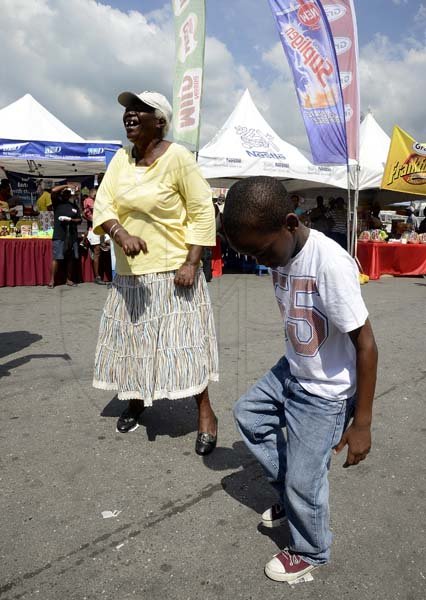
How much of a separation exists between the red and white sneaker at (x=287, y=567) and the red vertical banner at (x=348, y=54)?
8365 millimetres

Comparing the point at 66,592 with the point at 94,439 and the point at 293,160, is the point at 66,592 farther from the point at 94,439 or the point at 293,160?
the point at 293,160

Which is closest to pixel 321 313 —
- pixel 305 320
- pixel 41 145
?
pixel 305 320

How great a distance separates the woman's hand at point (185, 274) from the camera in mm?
2750

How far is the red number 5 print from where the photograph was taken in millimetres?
1763

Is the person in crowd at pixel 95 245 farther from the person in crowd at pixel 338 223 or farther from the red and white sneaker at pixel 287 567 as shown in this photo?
the red and white sneaker at pixel 287 567

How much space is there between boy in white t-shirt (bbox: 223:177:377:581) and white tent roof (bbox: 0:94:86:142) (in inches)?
452

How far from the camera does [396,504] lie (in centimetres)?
242

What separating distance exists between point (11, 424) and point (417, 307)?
20.9 feet

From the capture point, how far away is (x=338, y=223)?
12180 millimetres

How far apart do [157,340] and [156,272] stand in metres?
0.38

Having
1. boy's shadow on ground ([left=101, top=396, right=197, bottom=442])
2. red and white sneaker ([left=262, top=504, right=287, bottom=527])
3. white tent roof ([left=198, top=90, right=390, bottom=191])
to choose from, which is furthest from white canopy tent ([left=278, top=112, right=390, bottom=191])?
red and white sneaker ([left=262, top=504, right=287, bottom=527])

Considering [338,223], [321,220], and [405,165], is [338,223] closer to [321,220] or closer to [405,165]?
[321,220]

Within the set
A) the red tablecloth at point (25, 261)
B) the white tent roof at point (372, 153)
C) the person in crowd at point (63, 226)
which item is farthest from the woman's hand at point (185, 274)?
the white tent roof at point (372, 153)

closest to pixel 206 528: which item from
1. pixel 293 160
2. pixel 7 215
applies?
pixel 7 215
